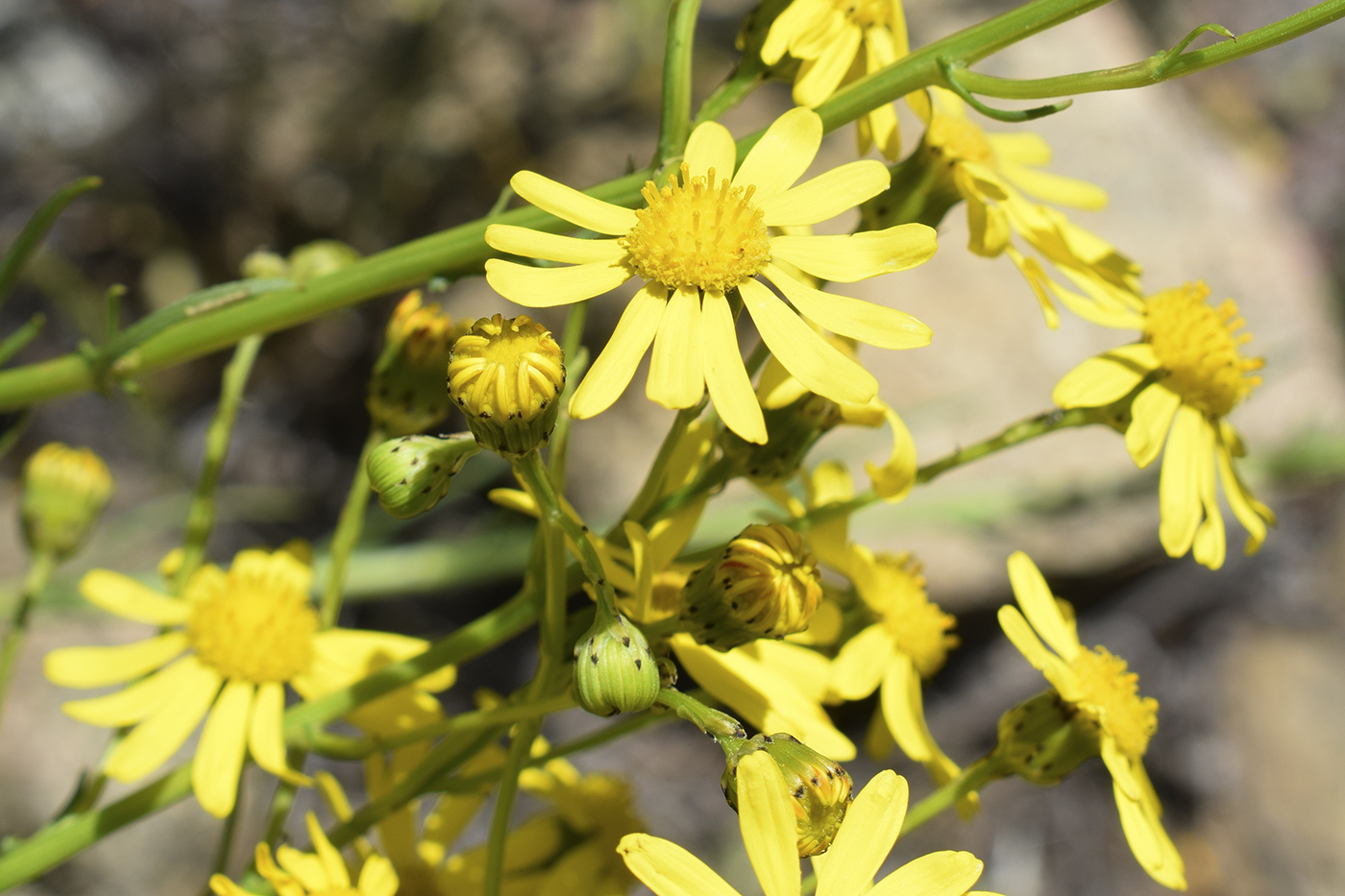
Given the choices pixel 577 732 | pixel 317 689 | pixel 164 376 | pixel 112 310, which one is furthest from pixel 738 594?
pixel 164 376

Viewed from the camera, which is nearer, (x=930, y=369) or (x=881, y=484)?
(x=881, y=484)

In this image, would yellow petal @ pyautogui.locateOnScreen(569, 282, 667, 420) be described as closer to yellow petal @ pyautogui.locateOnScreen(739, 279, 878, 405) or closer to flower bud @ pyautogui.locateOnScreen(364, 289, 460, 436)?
yellow petal @ pyautogui.locateOnScreen(739, 279, 878, 405)

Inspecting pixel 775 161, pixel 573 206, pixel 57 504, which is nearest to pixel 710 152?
pixel 775 161

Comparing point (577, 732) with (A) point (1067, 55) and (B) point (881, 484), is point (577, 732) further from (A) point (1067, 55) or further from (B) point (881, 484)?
(A) point (1067, 55)

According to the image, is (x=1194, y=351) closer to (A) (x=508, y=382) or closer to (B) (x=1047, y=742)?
(B) (x=1047, y=742)

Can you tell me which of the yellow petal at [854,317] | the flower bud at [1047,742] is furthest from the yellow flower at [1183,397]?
the yellow petal at [854,317]

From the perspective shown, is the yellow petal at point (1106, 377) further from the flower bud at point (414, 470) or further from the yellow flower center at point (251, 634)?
the yellow flower center at point (251, 634)
